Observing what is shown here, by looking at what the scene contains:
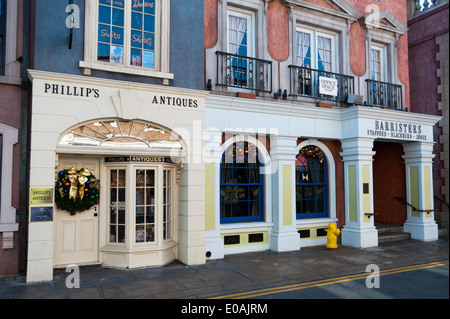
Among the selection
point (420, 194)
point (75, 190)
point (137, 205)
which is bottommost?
point (137, 205)

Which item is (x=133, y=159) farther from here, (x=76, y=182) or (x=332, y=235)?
(x=332, y=235)

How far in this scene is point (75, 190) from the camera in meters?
7.90

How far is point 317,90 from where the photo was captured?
441 inches

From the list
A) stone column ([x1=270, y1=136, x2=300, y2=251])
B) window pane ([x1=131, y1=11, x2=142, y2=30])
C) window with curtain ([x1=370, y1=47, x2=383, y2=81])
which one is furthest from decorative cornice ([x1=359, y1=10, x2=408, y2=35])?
window pane ([x1=131, y1=11, x2=142, y2=30])

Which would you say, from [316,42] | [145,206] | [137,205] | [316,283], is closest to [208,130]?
[145,206]

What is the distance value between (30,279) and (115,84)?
432 centimetres

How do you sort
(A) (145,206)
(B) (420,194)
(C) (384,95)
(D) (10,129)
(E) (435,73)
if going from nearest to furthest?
(D) (10,129), (A) (145,206), (B) (420,194), (C) (384,95), (E) (435,73)

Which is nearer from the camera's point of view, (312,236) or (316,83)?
(312,236)

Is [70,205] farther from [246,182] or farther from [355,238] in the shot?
[355,238]

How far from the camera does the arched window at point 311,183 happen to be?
434 inches

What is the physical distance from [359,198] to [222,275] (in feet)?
17.3

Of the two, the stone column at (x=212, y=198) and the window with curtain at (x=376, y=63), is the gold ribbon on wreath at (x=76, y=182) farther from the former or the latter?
the window with curtain at (x=376, y=63)

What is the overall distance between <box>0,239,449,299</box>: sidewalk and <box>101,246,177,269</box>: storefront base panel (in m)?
0.20

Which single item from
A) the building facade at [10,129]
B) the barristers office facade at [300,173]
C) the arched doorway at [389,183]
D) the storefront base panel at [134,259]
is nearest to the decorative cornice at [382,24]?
the barristers office facade at [300,173]
